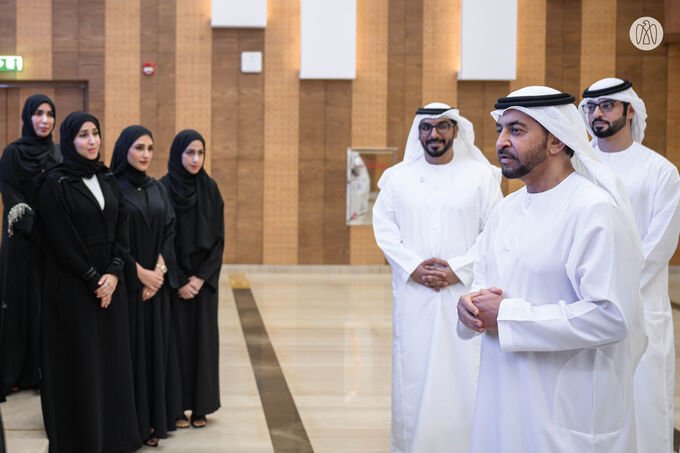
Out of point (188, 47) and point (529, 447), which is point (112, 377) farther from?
point (188, 47)

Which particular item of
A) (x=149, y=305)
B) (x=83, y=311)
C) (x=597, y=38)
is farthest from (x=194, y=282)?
(x=597, y=38)

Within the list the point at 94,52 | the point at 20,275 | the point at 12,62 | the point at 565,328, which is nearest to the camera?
the point at 565,328

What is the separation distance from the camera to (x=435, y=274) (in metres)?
4.28

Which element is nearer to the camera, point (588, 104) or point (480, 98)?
point (588, 104)

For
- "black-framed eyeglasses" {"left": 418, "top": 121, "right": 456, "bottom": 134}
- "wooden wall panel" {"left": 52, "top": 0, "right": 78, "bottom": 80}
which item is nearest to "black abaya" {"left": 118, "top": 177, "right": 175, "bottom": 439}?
"black-framed eyeglasses" {"left": 418, "top": 121, "right": 456, "bottom": 134}

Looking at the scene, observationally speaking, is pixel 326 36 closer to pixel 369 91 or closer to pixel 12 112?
pixel 369 91

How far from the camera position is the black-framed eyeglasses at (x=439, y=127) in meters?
4.49

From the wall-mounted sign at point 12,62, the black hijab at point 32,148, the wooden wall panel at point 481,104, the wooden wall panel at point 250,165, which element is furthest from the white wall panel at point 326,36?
the black hijab at point 32,148

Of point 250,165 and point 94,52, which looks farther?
point 250,165

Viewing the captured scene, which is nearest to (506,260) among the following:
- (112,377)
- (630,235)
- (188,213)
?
(630,235)

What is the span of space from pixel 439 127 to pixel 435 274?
839 millimetres

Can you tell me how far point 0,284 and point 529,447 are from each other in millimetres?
3900

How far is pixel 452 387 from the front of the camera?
4.25 meters

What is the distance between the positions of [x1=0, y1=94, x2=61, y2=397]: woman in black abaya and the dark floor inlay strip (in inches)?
63.6
